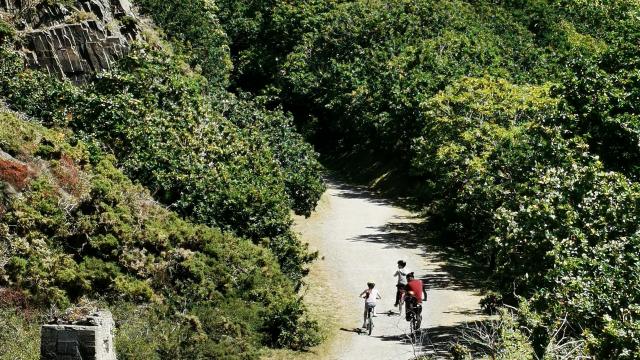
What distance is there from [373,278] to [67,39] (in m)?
15.5

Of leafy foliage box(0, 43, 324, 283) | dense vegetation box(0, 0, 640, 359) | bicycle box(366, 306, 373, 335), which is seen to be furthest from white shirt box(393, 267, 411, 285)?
leafy foliage box(0, 43, 324, 283)

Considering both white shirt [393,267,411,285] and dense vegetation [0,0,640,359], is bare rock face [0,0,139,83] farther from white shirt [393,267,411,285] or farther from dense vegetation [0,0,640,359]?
white shirt [393,267,411,285]

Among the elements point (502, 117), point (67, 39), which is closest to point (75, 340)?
point (67, 39)

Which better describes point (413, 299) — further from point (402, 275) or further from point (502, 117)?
point (502, 117)

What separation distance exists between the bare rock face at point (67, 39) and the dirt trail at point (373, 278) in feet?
37.2

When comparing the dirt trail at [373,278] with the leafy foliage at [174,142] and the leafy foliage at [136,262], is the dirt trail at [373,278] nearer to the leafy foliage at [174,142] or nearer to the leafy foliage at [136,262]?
the leafy foliage at [136,262]

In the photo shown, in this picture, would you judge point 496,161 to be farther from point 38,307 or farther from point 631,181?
point 38,307

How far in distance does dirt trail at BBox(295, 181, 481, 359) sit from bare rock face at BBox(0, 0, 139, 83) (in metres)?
11.3

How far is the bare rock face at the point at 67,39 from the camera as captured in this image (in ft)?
105

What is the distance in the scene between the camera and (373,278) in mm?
28969

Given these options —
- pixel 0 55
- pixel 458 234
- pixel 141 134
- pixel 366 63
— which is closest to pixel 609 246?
pixel 141 134

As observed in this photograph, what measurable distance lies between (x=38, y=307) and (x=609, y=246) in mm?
13198

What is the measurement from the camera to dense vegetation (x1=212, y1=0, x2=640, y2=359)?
15.9 metres

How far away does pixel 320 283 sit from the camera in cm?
2831
